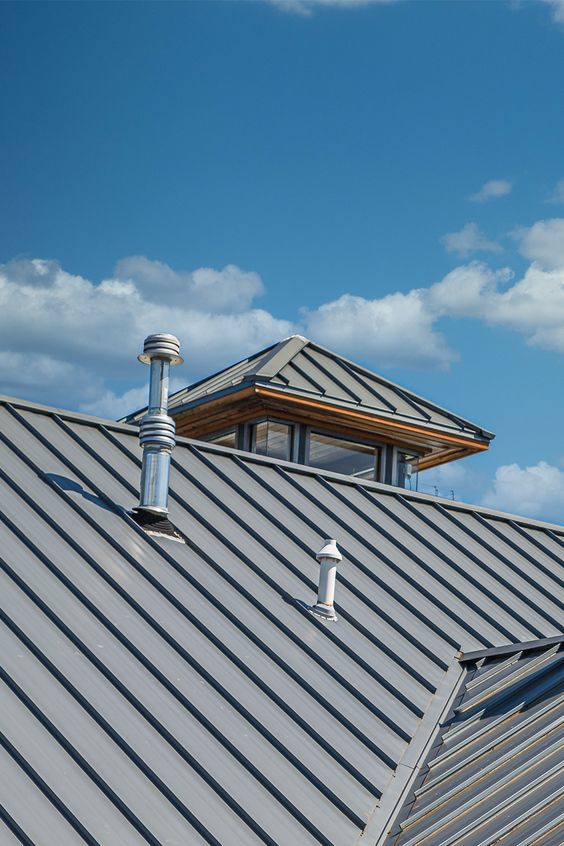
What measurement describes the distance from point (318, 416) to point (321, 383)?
567 mm

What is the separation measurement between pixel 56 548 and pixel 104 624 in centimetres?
116

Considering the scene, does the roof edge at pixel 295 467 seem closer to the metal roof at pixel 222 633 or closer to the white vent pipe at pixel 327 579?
the metal roof at pixel 222 633

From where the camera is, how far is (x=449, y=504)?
56.0 feet

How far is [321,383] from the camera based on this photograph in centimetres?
2014

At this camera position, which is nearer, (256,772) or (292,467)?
(256,772)

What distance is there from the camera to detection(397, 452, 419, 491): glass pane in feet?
71.8

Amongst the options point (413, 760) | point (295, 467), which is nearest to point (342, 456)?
point (295, 467)

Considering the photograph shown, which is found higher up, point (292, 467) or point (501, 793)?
point (292, 467)

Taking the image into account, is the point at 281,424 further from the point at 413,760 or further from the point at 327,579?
the point at 413,760

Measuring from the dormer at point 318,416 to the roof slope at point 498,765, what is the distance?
723 centimetres

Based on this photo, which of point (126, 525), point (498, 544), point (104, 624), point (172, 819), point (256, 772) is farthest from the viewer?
point (498, 544)

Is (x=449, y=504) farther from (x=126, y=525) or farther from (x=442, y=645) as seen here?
(x=126, y=525)

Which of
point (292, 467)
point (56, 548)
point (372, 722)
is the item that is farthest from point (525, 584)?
point (56, 548)

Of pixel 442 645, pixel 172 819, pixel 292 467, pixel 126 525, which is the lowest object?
pixel 172 819
